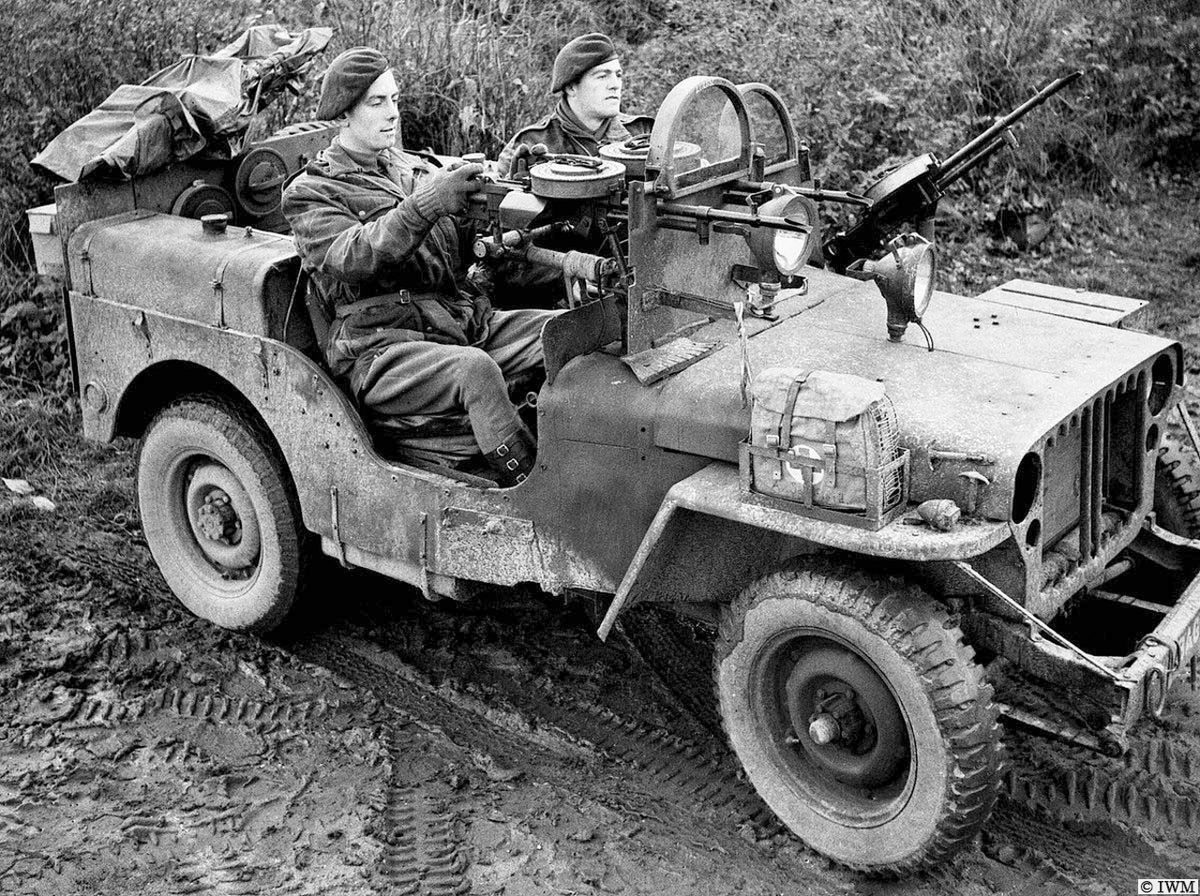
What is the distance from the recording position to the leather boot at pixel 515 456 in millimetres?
4367

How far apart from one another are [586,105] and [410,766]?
2.84m

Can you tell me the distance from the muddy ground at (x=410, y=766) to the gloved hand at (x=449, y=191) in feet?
5.29

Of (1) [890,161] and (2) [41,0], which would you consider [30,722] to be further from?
(1) [890,161]

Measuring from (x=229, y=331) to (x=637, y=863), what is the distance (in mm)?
2204

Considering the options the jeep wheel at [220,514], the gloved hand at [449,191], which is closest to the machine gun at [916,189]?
the gloved hand at [449,191]

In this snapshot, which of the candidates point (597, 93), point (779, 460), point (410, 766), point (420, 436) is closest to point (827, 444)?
point (779, 460)

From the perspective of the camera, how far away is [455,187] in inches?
162

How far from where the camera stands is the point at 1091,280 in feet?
26.7

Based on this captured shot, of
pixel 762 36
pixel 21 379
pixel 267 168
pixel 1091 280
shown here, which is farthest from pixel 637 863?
pixel 762 36

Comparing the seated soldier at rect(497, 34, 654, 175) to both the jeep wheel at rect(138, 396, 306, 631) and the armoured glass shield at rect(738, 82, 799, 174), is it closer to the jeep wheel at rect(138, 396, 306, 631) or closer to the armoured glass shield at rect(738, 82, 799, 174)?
the armoured glass shield at rect(738, 82, 799, 174)

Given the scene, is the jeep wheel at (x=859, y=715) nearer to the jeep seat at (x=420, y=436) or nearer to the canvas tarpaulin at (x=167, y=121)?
the jeep seat at (x=420, y=436)

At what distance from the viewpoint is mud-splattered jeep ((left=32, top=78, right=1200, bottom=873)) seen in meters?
3.59

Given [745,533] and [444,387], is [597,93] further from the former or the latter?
[745,533]

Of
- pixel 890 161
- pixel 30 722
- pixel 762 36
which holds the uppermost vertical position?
pixel 762 36
